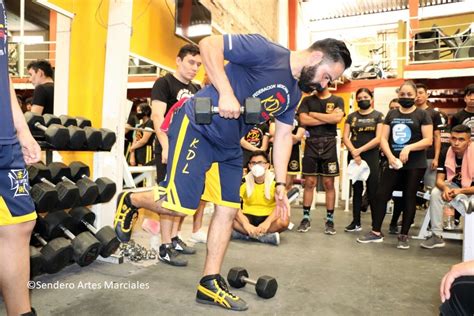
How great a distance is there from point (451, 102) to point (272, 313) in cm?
945

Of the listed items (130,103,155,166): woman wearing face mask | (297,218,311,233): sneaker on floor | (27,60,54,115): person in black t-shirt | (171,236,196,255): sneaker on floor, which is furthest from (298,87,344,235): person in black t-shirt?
(27,60,54,115): person in black t-shirt

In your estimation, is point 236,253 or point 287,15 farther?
point 287,15

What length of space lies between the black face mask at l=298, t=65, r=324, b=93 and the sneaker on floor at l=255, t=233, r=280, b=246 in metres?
1.69

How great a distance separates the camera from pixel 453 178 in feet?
11.0

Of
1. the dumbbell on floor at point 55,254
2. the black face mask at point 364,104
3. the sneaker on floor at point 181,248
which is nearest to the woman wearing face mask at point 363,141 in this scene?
the black face mask at point 364,104

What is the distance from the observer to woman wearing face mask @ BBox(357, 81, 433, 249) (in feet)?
10.5

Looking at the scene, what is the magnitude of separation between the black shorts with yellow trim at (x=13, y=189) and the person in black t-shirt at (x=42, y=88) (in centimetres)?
177

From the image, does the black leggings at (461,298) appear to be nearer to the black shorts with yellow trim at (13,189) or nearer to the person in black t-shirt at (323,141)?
the black shorts with yellow trim at (13,189)

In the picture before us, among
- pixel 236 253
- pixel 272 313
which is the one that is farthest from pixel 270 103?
pixel 236 253

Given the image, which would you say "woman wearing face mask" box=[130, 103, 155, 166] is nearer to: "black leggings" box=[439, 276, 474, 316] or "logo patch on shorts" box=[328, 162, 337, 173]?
"logo patch on shorts" box=[328, 162, 337, 173]

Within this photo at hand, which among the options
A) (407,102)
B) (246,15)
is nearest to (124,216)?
(407,102)

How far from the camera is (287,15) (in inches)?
388

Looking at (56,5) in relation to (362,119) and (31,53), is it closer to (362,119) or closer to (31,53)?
(31,53)

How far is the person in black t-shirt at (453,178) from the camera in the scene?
124 inches
